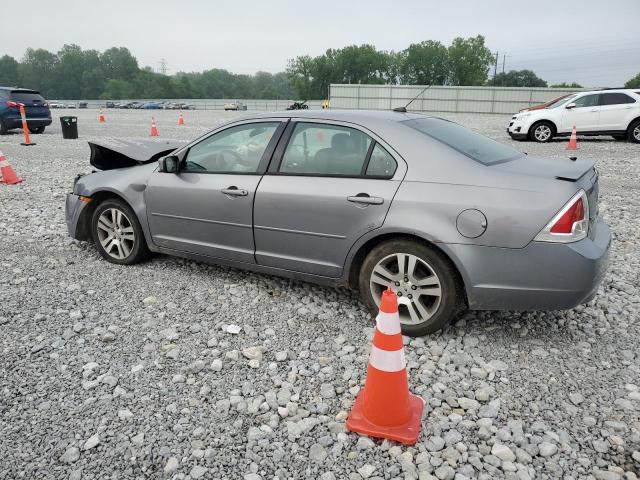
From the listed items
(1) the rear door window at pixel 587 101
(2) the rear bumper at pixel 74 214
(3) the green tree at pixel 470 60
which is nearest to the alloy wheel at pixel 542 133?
(1) the rear door window at pixel 587 101

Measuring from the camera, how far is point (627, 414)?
2.73 meters

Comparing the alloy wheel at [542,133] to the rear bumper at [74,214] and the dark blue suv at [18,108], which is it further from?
the dark blue suv at [18,108]

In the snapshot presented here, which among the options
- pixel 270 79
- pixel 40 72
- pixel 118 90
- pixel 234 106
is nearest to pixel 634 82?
pixel 234 106

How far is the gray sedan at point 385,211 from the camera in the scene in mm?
3117

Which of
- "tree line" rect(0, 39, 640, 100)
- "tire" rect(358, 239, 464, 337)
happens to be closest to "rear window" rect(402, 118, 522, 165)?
"tire" rect(358, 239, 464, 337)

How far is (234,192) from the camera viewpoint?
4.06m

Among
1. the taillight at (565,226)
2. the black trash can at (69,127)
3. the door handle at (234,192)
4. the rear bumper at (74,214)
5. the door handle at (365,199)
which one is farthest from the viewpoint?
the black trash can at (69,127)

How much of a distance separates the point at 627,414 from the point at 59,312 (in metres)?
3.92

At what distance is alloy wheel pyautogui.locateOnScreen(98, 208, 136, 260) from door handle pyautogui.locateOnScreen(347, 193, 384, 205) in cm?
241

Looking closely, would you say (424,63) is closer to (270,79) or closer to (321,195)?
(270,79)

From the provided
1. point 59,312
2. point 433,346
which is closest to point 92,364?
point 59,312

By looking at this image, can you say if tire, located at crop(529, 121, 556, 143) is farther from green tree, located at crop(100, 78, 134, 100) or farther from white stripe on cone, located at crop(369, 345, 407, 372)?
green tree, located at crop(100, 78, 134, 100)

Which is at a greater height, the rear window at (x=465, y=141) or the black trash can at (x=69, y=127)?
the rear window at (x=465, y=141)

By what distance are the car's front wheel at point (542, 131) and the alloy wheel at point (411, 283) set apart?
14.3 m
